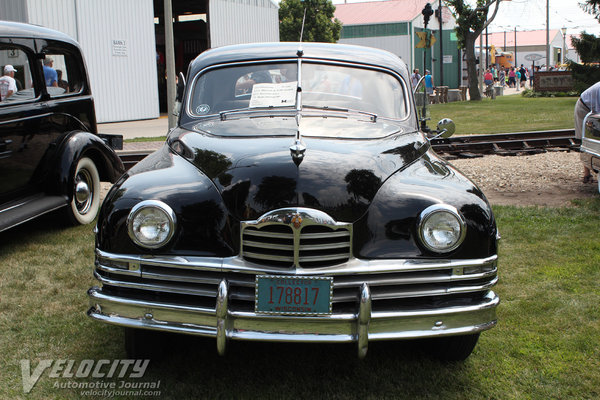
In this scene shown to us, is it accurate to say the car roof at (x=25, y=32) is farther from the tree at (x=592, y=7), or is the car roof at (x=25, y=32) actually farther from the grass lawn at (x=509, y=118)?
the tree at (x=592, y=7)

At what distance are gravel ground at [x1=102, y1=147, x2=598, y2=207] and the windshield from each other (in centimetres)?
367

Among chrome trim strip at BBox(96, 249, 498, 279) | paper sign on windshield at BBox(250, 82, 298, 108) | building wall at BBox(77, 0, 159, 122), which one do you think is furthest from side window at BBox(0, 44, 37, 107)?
building wall at BBox(77, 0, 159, 122)

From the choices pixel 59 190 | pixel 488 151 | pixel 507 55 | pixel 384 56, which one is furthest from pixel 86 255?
pixel 507 55

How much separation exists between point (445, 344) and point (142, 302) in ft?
5.37

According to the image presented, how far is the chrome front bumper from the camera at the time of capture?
2.90 meters

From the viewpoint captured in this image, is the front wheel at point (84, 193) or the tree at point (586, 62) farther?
the tree at point (586, 62)

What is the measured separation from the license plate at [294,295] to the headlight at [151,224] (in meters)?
0.52

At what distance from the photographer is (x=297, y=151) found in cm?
323

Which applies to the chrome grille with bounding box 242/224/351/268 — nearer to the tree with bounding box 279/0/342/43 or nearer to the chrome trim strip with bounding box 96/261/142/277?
the chrome trim strip with bounding box 96/261/142/277

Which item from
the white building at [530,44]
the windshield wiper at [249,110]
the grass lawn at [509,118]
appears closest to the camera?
the windshield wiper at [249,110]

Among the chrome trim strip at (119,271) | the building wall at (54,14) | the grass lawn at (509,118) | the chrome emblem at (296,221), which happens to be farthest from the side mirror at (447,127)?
the building wall at (54,14)

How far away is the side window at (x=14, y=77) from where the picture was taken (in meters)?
5.71

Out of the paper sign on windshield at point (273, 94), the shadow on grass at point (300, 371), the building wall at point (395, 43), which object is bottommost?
the shadow on grass at point (300, 371)

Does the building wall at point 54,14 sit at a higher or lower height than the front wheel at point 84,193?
higher
